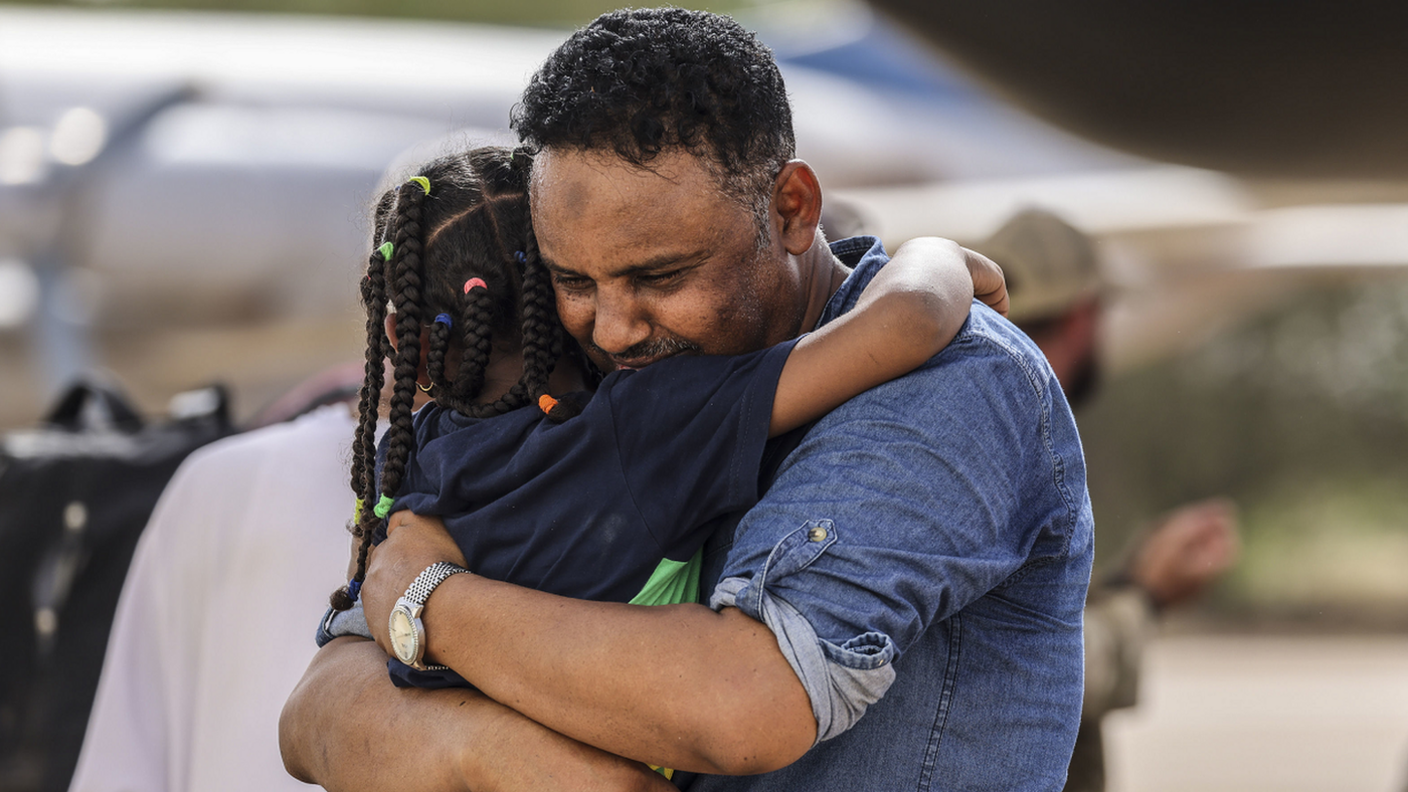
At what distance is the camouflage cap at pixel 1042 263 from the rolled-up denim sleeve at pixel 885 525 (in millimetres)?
2009

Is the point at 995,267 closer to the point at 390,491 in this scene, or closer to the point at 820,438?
the point at 820,438

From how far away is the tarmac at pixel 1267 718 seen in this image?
532 centimetres

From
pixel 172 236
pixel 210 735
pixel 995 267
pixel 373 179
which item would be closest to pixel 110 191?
pixel 172 236

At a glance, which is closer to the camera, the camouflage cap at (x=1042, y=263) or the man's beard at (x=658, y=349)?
the man's beard at (x=658, y=349)

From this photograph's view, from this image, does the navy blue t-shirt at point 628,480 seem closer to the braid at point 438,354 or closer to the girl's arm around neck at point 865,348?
the girl's arm around neck at point 865,348

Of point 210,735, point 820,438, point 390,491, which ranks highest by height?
point 820,438

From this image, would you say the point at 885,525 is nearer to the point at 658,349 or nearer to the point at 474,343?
the point at 658,349

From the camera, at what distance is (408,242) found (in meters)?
1.35

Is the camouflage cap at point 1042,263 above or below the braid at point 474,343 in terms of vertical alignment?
below

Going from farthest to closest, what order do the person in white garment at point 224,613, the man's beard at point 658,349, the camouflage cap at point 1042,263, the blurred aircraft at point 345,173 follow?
1. the blurred aircraft at point 345,173
2. the camouflage cap at point 1042,263
3. the person in white garment at point 224,613
4. the man's beard at point 658,349

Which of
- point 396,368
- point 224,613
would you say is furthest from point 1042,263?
point 396,368

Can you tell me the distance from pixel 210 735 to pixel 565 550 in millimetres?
1180

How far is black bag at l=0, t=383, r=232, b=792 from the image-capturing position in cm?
280

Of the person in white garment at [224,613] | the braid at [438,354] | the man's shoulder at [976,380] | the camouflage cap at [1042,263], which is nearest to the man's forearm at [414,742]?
the braid at [438,354]
